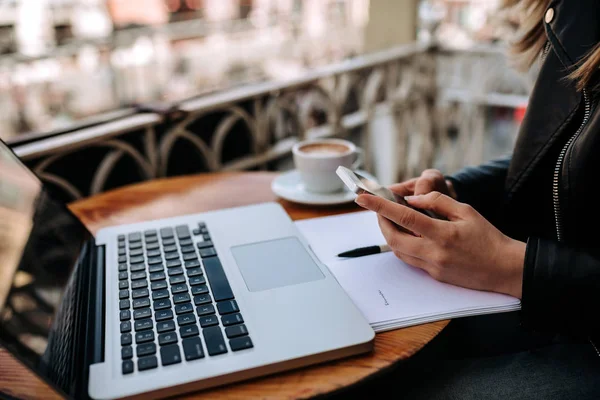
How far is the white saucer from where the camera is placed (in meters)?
0.97

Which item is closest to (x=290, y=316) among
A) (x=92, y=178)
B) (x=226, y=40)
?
(x=92, y=178)

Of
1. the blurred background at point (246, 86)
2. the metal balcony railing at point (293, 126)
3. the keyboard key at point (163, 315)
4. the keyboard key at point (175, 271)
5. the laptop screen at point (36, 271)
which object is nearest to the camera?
the laptop screen at point (36, 271)

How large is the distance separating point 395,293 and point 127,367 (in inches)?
13.2

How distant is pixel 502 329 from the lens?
2.48ft

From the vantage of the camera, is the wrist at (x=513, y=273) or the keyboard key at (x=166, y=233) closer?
the wrist at (x=513, y=273)

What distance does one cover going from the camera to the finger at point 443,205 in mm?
695

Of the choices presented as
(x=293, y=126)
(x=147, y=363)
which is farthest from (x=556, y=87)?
(x=293, y=126)

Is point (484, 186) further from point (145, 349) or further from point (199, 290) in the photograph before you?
point (145, 349)

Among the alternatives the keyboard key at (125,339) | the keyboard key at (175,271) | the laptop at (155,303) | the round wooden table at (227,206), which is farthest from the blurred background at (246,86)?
the keyboard key at (125,339)

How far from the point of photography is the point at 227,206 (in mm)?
1008

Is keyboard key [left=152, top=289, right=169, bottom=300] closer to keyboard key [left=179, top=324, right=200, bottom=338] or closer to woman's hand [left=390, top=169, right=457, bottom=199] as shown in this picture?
keyboard key [left=179, top=324, right=200, bottom=338]

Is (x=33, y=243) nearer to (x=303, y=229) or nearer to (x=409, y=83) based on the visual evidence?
(x=303, y=229)

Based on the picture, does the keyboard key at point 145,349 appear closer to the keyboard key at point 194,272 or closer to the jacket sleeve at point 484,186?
the keyboard key at point 194,272

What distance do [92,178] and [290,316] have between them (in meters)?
1.08
